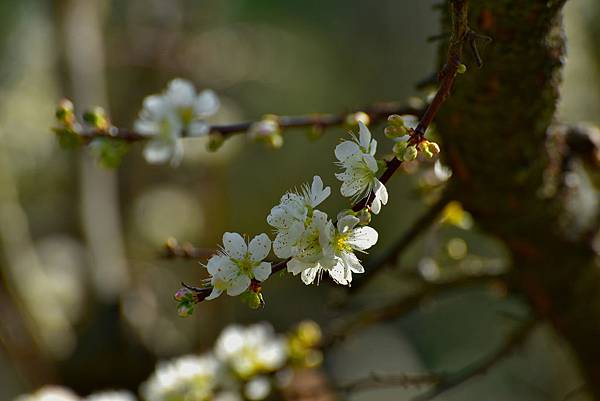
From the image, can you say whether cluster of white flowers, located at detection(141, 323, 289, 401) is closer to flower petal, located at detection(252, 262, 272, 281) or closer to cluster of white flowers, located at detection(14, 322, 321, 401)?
cluster of white flowers, located at detection(14, 322, 321, 401)

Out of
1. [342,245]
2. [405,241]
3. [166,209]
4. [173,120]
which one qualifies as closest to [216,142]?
[173,120]

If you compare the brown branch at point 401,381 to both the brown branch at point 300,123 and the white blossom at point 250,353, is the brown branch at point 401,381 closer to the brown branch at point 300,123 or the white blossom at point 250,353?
the white blossom at point 250,353

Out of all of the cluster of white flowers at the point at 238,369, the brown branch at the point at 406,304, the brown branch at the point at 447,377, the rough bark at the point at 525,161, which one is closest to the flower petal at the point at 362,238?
the rough bark at the point at 525,161

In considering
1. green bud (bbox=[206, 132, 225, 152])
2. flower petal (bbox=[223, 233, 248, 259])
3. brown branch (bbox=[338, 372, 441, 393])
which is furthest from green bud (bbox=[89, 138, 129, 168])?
brown branch (bbox=[338, 372, 441, 393])

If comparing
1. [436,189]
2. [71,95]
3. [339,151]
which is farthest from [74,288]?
[339,151]

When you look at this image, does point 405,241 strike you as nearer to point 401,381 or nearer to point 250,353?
point 401,381

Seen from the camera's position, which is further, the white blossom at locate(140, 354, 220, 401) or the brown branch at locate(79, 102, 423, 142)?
the white blossom at locate(140, 354, 220, 401)

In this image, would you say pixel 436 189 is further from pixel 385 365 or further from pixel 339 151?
pixel 385 365
